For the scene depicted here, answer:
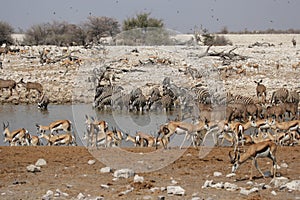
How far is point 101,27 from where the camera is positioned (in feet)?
171

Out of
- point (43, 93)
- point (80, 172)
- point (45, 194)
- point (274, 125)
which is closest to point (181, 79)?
point (43, 93)

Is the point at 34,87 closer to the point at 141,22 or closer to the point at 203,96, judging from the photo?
the point at 203,96

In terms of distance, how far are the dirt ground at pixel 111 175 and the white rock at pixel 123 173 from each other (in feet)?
0.32

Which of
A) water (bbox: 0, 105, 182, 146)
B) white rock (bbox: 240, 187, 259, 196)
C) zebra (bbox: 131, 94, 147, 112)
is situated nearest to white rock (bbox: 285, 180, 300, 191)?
white rock (bbox: 240, 187, 259, 196)

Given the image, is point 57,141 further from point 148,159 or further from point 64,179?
Answer: point 64,179

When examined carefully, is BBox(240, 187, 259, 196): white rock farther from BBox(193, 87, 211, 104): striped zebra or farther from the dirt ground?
BBox(193, 87, 211, 104): striped zebra

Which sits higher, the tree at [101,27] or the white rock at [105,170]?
the tree at [101,27]

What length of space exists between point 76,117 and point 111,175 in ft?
32.9

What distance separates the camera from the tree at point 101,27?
49250mm

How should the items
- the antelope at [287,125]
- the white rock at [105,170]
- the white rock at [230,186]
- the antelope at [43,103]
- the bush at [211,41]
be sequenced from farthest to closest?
the bush at [211,41] < the antelope at [43,103] < the antelope at [287,125] < the white rock at [105,170] < the white rock at [230,186]

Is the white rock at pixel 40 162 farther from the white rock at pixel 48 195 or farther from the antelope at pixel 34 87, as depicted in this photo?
the antelope at pixel 34 87

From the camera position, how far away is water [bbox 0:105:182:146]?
17.3 meters

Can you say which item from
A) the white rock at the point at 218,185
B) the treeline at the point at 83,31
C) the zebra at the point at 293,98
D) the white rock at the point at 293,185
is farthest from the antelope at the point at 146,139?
the treeline at the point at 83,31

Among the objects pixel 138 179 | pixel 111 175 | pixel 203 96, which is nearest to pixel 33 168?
pixel 111 175
